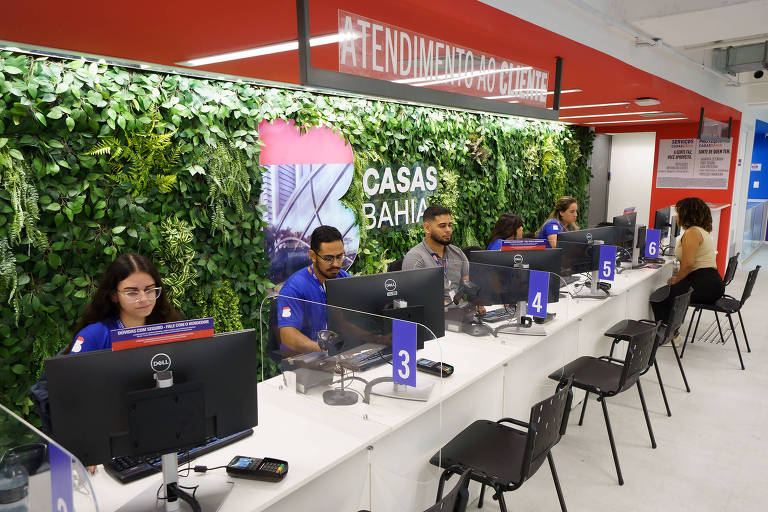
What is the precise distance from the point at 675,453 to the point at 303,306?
2731 mm

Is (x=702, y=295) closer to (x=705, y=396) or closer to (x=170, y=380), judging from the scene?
(x=705, y=396)

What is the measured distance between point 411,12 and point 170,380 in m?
1.96

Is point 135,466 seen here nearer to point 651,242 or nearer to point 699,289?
point 699,289

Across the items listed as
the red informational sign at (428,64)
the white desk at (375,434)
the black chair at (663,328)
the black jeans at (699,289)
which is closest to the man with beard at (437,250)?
the white desk at (375,434)

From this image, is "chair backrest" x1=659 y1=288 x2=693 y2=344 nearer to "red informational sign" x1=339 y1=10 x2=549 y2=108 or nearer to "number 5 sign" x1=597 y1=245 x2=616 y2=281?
"number 5 sign" x1=597 y1=245 x2=616 y2=281

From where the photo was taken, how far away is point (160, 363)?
5.43 ft

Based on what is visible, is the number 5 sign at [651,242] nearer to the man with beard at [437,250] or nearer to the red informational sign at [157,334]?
the man with beard at [437,250]

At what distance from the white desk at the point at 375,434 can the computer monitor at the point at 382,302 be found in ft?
0.54

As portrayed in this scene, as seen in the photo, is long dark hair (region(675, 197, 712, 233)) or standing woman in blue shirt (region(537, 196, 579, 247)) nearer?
long dark hair (region(675, 197, 712, 233))

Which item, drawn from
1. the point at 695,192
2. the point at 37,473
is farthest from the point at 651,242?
the point at 37,473

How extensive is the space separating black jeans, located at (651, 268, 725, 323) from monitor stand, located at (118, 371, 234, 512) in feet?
16.2

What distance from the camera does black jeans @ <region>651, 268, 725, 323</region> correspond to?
529cm

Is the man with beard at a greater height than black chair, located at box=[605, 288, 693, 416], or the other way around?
the man with beard

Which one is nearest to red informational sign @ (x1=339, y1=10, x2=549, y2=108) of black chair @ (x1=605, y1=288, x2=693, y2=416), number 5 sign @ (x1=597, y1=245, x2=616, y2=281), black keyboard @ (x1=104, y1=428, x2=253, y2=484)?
number 5 sign @ (x1=597, y1=245, x2=616, y2=281)
